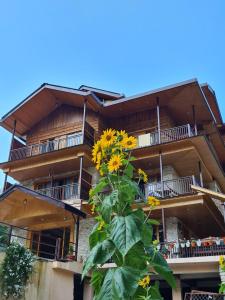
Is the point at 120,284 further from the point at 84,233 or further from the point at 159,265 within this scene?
the point at 84,233

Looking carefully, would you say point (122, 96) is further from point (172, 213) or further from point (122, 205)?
point (122, 205)

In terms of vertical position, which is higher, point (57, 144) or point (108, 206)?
point (57, 144)

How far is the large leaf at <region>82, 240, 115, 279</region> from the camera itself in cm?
286

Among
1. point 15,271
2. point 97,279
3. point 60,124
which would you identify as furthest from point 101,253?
point 60,124

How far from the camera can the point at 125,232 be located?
2830 millimetres

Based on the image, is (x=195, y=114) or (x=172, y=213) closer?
(x=172, y=213)

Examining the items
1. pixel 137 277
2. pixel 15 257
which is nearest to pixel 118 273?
pixel 137 277

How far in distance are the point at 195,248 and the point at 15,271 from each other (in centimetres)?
644

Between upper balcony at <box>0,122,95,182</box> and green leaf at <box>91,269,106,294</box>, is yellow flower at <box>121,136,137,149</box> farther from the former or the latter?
upper balcony at <box>0,122,95,182</box>

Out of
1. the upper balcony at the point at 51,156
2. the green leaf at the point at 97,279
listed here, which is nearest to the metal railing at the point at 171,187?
the upper balcony at the point at 51,156

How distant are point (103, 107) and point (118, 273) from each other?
55.8 ft

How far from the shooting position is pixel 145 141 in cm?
1842

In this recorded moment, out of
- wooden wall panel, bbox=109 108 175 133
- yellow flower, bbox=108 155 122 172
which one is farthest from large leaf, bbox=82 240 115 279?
wooden wall panel, bbox=109 108 175 133

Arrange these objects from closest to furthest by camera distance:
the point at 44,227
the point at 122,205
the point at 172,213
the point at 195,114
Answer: the point at 122,205, the point at 172,213, the point at 44,227, the point at 195,114
